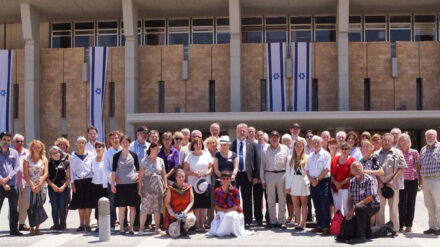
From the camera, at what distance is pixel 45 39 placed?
103 feet

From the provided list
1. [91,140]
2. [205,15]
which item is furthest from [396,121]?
[91,140]

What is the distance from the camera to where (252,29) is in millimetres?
30219

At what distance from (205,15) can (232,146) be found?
63.2 feet

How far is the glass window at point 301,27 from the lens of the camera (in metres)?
30.2

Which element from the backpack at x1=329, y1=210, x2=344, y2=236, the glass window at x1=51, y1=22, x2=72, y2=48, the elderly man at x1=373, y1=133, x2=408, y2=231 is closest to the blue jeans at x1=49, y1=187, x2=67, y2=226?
the backpack at x1=329, y1=210, x2=344, y2=236

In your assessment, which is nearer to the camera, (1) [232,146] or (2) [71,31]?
(1) [232,146]

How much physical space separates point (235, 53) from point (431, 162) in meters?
18.3

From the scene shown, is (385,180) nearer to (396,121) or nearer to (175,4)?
(396,121)

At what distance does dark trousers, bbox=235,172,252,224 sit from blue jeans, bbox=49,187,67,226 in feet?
12.6

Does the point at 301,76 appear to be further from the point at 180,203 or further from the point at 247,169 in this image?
the point at 180,203

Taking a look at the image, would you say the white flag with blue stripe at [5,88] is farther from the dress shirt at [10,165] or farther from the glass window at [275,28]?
the dress shirt at [10,165]

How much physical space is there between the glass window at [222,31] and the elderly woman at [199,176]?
19539 millimetres

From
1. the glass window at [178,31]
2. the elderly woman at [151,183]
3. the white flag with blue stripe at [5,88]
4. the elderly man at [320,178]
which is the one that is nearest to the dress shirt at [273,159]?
the elderly man at [320,178]

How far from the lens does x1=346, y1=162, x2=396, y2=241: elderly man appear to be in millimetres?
9992
